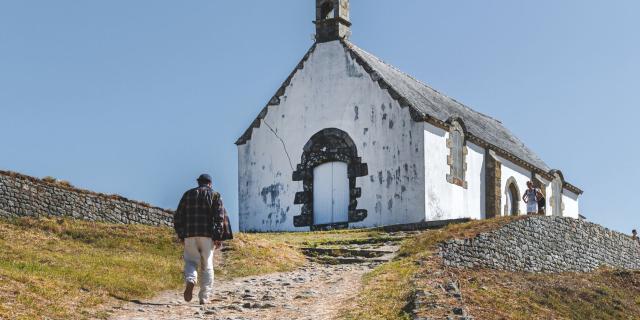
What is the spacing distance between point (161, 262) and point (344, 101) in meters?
15.8

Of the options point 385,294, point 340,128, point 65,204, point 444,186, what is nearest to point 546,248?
point 444,186

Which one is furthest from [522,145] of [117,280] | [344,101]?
[117,280]

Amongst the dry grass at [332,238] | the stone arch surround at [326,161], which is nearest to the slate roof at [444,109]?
the stone arch surround at [326,161]

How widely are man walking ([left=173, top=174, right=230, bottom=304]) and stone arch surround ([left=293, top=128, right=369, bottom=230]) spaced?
18.5m

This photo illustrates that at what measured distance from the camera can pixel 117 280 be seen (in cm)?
2006

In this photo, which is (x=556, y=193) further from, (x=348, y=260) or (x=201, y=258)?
(x=201, y=258)

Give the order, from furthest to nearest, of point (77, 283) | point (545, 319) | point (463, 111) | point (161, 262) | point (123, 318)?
point (463, 111) < point (161, 262) < point (545, 319) < point (77, 283) < point (123, 318)

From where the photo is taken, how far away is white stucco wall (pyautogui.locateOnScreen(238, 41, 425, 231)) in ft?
119

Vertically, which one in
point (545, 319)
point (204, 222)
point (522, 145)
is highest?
point (522, 145)

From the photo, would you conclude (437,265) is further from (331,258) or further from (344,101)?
(344,101)

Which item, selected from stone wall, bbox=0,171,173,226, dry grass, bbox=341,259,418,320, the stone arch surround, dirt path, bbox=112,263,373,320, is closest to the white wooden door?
the stone arch surround

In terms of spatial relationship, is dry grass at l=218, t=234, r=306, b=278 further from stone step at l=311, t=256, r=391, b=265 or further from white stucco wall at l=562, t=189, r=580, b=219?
white stucco wall at l=562, t=189, r=580, b=219

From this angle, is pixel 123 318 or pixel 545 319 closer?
pixel 123 318

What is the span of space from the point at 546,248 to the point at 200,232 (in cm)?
1375
